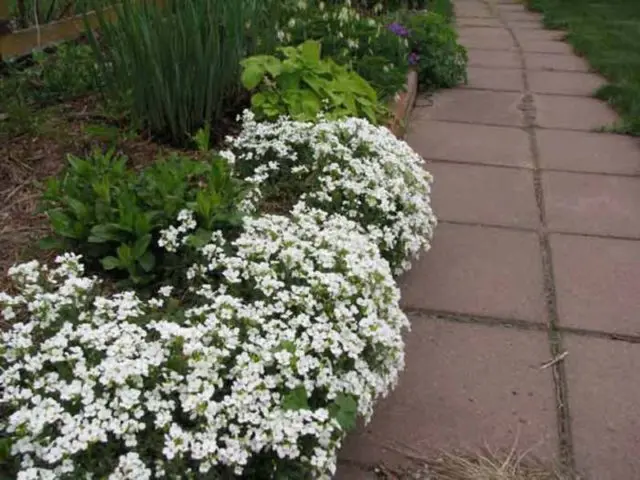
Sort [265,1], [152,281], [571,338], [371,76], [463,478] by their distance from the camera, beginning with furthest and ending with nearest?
[371,76], [265,1], [571,338], [152,281], [463,478]

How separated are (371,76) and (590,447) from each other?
2.47 meters

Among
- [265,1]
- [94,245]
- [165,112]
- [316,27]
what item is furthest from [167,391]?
[316,27]

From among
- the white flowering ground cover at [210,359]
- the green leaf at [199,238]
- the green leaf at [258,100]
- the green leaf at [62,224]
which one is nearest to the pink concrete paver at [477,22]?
the green leaf at [258,100]

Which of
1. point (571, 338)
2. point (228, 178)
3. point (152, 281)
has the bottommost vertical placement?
point (571, 338)

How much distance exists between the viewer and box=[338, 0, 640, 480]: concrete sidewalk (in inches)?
79.6

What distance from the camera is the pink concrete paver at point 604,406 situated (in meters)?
1.93

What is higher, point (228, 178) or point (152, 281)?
point (228, 178)

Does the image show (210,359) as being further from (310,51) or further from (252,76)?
(310,51)

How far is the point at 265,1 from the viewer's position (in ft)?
12.1

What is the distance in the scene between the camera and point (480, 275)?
2.81 meters

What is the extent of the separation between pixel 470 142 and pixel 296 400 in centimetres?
291

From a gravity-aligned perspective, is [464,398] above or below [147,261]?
below

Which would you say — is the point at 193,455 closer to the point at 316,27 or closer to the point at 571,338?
the point at 571,338

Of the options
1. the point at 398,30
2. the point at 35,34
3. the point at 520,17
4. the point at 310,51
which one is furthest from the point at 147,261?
the point at 520,17
